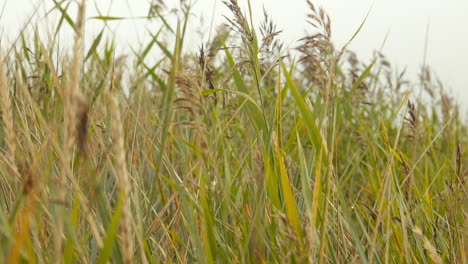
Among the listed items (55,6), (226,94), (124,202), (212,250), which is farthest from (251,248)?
(55,6)

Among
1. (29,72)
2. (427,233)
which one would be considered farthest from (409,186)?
(29,72)

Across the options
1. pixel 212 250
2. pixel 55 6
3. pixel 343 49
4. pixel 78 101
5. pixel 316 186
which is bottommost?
pixel 212 250

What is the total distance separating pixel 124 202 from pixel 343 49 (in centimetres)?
65

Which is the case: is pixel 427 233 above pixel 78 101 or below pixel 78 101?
below

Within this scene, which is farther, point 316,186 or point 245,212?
point 245,212

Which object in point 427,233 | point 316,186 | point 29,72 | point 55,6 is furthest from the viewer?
point 29,72

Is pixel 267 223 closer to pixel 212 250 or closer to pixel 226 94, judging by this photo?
pixel 212 250

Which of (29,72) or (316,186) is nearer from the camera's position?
(316,186)

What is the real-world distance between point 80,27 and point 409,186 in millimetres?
981

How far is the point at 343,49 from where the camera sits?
1.01 metres

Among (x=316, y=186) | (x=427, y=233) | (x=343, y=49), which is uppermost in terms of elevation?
(x=343, y=49)

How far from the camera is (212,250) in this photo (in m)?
0.98

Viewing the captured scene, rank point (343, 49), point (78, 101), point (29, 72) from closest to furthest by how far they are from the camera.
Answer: point (78, 101)
point (343, 49)
point (29, 72)

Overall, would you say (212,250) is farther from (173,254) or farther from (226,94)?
(226,94)
